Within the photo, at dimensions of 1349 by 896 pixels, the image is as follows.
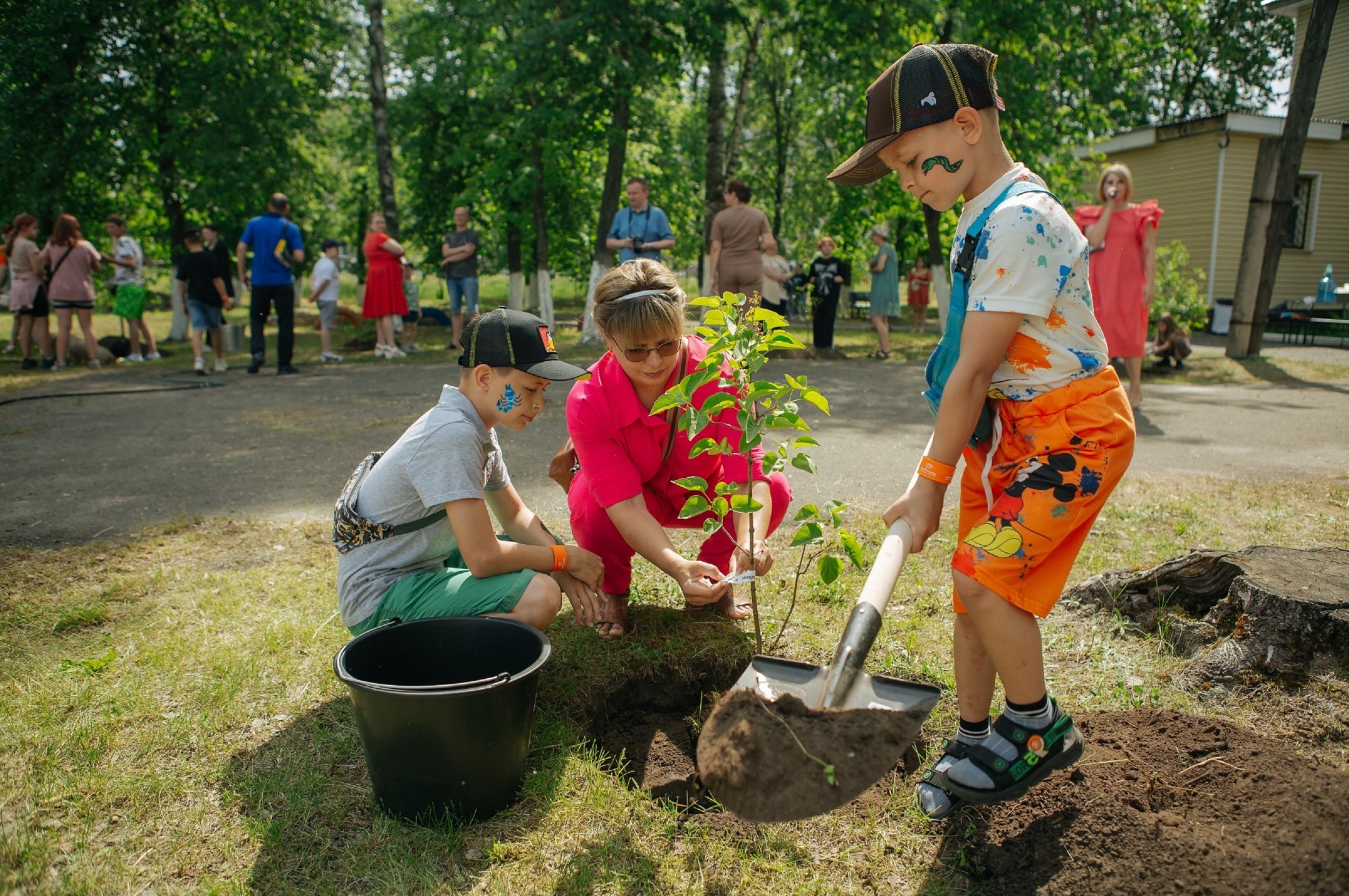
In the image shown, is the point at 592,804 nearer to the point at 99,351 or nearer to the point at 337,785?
the point at 337,785

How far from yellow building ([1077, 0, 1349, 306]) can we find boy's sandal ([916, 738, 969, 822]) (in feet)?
68.6

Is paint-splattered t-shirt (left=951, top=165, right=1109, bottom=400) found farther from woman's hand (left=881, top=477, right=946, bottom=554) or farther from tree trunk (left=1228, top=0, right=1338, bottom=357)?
tree trunk (left=1228, top=0, right=1338, bottom=357)

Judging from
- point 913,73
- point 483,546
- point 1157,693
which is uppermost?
point 913,73

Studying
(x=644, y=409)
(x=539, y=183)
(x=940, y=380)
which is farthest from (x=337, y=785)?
(x=539, y=183)

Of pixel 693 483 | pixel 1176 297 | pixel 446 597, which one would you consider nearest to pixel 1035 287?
pixel 693 483

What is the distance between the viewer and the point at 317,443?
6723 mm

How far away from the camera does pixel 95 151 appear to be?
596 inches

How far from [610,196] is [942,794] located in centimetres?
1235

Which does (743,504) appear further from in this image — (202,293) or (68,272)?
(68,272)

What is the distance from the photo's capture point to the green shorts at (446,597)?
278cm

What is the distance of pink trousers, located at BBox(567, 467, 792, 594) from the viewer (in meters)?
3.35

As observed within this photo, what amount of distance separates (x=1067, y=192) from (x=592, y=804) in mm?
15382

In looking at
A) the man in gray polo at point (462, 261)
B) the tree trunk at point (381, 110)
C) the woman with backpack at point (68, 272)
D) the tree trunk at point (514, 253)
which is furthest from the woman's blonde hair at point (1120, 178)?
the tree trunk at point (514, 253)

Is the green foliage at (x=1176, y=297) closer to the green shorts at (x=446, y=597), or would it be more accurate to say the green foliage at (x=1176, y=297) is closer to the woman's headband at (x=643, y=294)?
A: the woman's headband at (x=643, y=294)
